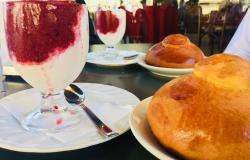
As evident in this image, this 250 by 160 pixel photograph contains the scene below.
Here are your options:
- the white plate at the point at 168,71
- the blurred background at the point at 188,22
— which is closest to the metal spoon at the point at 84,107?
the white plate at the point at 168,71

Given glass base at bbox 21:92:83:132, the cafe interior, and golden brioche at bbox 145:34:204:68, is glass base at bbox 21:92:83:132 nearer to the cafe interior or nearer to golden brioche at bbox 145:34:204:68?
the cafe interior

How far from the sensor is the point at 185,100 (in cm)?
29

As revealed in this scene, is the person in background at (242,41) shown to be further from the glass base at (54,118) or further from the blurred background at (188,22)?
the blurred background at (188,22)

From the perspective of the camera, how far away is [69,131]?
37 centimetres

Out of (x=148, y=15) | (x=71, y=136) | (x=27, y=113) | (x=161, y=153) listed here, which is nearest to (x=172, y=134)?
(x=161, y=153)

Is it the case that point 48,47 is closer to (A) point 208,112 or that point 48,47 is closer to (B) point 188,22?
(A) point 208,112

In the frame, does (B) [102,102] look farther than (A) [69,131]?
Yes

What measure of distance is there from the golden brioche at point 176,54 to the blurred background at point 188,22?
187 centimetres

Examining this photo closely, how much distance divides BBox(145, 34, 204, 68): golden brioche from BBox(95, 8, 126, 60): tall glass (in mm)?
237

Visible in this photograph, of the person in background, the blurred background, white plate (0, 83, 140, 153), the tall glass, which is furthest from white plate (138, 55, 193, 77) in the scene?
the blurred background

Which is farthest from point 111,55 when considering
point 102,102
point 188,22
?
point 188,22

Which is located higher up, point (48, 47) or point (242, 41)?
point (48, 47)

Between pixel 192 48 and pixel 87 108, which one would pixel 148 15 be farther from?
pixel 87 108

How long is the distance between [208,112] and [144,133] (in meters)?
0.08
